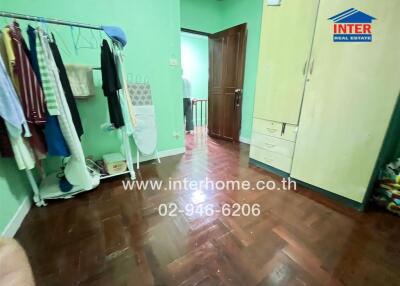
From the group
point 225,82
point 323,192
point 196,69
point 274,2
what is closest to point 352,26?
point 274,2

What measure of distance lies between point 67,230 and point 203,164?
69.5 inches

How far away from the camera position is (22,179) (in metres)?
1.72

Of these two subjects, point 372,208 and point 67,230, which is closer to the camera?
point 67,230

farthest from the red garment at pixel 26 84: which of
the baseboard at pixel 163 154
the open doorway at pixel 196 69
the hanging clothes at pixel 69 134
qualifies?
the open doorway at pixel 196 69

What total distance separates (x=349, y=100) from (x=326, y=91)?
216 millimetres

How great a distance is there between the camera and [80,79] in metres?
1.90

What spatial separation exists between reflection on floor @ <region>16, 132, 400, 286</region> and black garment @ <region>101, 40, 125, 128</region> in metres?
0.90

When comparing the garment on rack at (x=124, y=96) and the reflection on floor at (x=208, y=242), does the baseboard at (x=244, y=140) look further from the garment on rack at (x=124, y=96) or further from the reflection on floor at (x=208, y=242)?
the garment on rack at (x=124, y=96)

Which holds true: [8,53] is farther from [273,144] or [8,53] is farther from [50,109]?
[273,144]

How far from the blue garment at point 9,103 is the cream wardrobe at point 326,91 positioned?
245cm

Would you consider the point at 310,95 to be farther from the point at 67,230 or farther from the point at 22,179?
the point at 22,179

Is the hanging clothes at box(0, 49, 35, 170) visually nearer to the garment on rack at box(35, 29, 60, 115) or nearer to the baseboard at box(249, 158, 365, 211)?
the garment on rack at box(35, 29, 60, 115)

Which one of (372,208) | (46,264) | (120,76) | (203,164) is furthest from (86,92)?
(372,208)

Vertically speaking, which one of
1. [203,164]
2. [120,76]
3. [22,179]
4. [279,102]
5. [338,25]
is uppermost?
[338,25]
